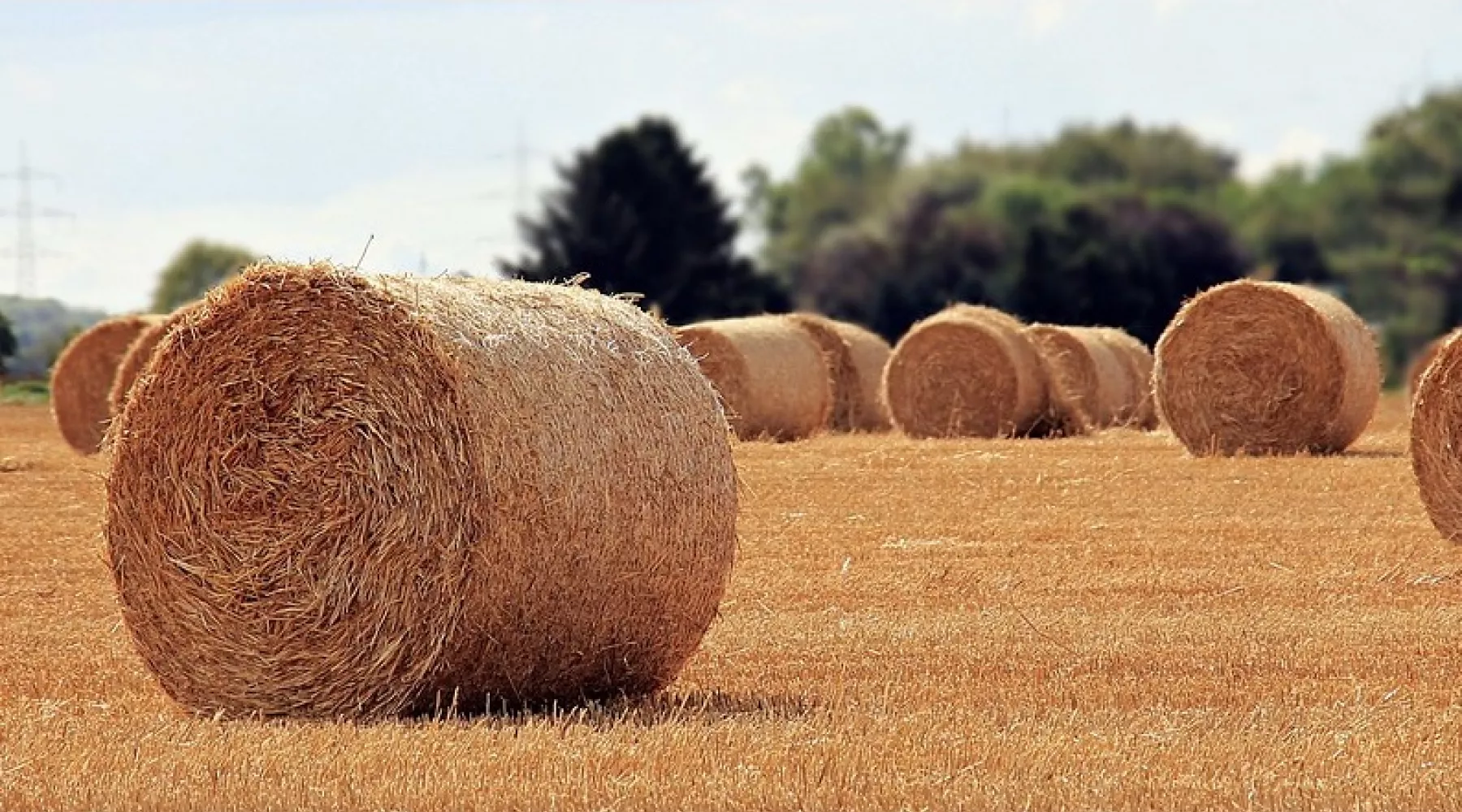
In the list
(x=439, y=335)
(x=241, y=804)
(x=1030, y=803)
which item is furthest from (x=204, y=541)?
(x=1030, y=803)

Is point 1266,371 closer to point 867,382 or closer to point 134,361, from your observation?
point 867,382

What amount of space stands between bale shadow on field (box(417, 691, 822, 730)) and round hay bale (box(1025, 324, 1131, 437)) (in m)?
20.2

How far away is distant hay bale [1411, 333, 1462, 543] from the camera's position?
1681 cm

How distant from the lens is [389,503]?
31.7ft

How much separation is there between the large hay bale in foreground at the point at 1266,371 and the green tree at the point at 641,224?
29.7m

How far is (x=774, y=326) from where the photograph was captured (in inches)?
1166

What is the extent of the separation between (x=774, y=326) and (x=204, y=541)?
65.3ft

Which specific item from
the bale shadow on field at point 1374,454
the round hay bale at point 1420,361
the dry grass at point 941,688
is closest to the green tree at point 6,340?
the dry grass at point 941,688

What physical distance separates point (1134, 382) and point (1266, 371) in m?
8.52

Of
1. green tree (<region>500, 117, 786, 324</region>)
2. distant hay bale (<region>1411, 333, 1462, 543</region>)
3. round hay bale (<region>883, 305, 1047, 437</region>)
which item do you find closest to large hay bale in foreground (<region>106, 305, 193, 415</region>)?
round hay bale (<region>883, 305, 1047, 437</region>)

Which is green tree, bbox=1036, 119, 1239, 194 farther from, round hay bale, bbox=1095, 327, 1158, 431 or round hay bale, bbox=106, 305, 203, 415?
round hay bale, bbox=106, 305, 203, 415

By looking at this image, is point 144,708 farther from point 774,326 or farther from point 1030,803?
point 774,326

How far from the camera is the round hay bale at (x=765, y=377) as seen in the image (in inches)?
1104

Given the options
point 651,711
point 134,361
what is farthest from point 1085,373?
point 651,711
